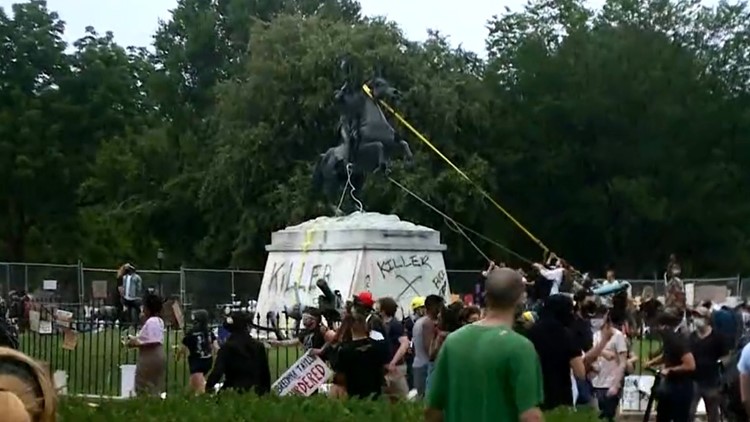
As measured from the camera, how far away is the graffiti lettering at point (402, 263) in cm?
2827

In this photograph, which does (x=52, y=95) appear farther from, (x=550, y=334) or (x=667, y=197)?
(x=550, y=334)

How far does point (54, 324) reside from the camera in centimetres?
2222

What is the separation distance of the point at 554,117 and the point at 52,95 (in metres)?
20.6

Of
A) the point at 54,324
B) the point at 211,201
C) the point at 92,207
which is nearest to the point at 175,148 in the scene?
the point at 92,207

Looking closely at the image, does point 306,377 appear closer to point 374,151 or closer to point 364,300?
point 364,300

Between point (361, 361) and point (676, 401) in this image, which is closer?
point (361, 361)

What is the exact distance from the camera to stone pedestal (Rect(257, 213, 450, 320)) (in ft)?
92.2

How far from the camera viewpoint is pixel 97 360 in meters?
22.6

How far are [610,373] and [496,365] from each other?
8.18 meters

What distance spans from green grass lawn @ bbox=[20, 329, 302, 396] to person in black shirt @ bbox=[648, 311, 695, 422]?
660cm

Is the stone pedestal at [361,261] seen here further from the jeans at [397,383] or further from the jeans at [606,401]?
the jeans at [606,401]

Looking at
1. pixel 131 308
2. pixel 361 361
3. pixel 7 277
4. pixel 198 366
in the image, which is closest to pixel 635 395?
pixel 198 366

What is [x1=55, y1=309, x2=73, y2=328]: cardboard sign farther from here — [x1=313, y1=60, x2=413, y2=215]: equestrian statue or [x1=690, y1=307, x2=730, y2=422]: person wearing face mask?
[x1=313, y1=60, x2=413, y2=215]: equestrian statue

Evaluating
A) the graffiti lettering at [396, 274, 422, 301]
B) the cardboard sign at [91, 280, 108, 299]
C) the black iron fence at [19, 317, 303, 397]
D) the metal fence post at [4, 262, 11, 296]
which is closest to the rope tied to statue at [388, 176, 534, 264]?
the cardboard sign at [91, 280, 108, 299]
